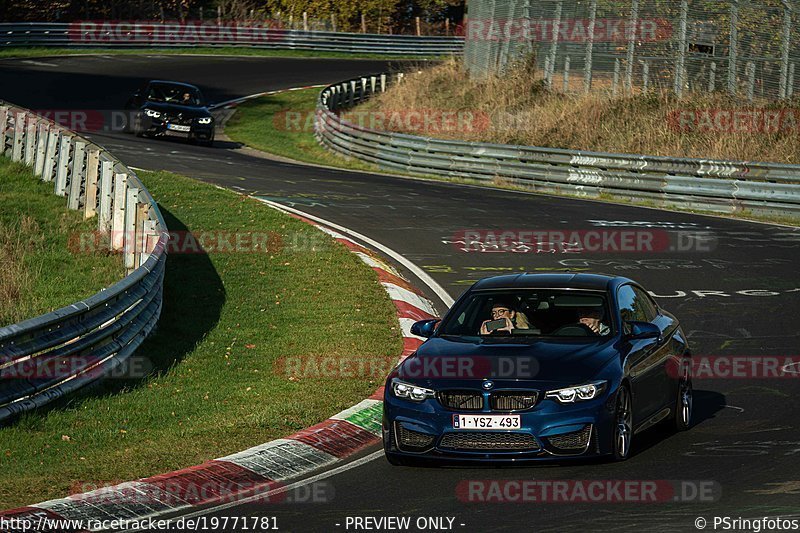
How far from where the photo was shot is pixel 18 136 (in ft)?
81.9

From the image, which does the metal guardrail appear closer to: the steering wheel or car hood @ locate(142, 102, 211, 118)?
car hood @ locate(142, 102, 211, 118)

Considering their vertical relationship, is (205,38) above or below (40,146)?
above

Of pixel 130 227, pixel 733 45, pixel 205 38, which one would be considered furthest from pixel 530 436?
pixel 205 38

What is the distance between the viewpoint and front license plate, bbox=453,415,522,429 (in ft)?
29.8

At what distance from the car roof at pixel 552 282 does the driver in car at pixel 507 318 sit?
22 centimetres

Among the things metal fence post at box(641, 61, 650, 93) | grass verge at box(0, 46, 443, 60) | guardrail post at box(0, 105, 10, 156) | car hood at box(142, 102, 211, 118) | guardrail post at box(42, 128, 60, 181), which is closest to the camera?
guardrail post at box(42, 128, 60, 181)

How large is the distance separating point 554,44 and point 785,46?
30.5 ft

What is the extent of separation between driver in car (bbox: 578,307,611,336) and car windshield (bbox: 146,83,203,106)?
1074 inches

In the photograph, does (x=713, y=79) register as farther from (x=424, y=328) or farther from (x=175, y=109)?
(x=424, y=328)

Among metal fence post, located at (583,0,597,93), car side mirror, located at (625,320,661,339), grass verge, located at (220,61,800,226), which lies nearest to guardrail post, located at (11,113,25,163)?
grass verge, located at (220,61,800,226)

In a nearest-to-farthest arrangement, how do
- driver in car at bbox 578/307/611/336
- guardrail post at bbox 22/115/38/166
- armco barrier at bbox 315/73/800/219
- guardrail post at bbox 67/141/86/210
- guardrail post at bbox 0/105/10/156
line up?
driver in car at bbox 578/307/611/336 < guardrail post at bbox 67/141/86/210 < guardrail post at bbox 22/115/38/166 < guardrail post at bbox 0/105/10/156 < armco barrier at bbox 315/73/800/219

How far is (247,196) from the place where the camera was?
24969 millimetres

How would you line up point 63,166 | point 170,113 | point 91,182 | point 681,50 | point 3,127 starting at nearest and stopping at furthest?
point 91,182 < point 63,166 < point 3,127 < point 681,50 < point 170,113

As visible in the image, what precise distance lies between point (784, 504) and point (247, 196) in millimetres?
18150
